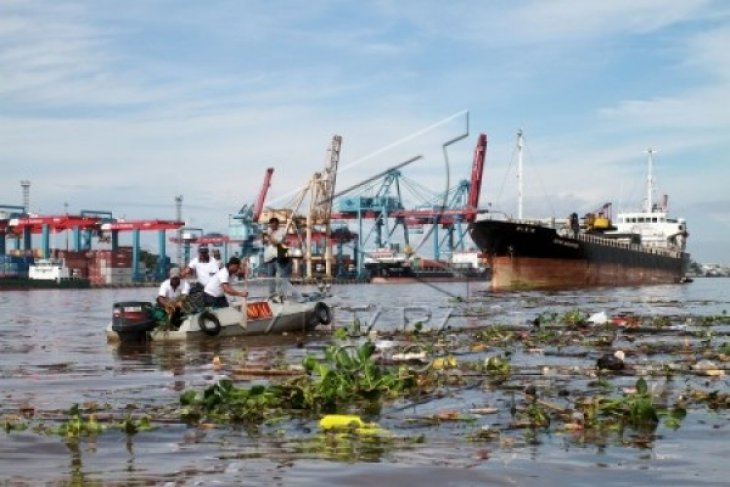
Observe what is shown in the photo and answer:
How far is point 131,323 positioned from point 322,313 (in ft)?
14.3

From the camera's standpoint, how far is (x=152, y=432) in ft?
24.0

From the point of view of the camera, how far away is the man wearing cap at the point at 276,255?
721 inches

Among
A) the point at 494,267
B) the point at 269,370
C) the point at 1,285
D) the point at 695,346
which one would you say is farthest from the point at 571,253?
the point at 1,285

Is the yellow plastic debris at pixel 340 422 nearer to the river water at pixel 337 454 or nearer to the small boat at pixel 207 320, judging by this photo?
the river water at pixel 337 454

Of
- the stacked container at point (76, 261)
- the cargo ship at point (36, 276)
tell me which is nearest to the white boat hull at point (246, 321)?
the cargo ship at point (36, 276)

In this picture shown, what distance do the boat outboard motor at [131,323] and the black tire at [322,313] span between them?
3724 millimetres

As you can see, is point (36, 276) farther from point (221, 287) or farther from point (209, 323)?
point (209, 323)

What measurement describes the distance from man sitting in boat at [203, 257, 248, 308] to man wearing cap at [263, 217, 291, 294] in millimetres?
853

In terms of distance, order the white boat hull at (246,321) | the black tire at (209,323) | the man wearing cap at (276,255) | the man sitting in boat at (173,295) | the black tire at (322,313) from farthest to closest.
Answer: the black tire at (322,313) < the man wearing cap at (276,255) < the man sitting in boat at (173,295) < the black tire at (209,323) < the white boat hull at (246,321)

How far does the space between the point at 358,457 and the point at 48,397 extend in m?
4.69

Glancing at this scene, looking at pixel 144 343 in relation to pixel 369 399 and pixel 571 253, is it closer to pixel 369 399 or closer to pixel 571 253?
pixel 369 399

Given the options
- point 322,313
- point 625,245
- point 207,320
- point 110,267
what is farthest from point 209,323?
point 110,267

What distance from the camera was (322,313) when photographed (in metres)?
20.0

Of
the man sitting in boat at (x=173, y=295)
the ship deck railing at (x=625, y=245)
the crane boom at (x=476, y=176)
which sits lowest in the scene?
the man sitting in boat at (x=173, y=295)
